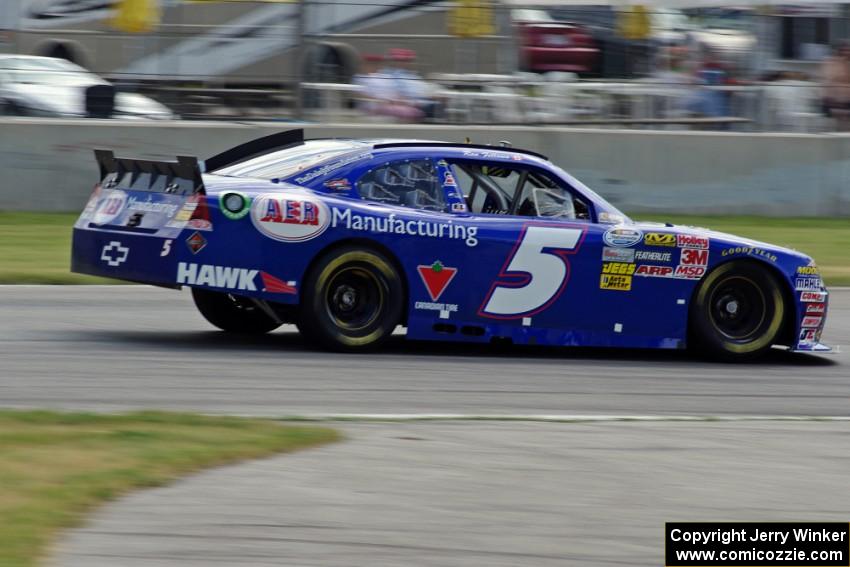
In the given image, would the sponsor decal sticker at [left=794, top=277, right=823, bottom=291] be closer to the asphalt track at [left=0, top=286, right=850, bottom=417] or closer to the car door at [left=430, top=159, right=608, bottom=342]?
the asphalt track at [left=0, top=286, right=850, bottom=417]

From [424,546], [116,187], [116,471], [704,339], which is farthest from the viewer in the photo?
[704,339]

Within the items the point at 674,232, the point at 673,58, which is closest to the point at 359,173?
the point at 674,232

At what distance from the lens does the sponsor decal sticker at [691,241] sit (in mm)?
9711

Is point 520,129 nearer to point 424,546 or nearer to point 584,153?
point 584,153

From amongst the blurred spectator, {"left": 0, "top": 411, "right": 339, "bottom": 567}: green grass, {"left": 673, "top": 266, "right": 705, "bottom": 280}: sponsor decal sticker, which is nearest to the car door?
{"left": 673, "top": 266, "right": 705, "bottom": 280}: sponsor decal sticker

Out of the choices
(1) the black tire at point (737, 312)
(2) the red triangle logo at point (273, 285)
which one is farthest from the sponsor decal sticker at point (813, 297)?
(2) the red triangle logo at point (273, 285)

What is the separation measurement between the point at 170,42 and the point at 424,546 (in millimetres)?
13974

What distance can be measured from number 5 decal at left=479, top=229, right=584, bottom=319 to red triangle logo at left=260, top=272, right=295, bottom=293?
1.30m

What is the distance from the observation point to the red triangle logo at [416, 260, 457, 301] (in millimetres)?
9266

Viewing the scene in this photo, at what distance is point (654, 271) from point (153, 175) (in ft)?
11.0

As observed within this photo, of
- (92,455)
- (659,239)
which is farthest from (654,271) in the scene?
(92,455)

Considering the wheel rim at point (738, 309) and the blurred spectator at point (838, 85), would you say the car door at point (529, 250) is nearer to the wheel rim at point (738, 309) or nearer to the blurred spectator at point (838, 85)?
the wheel rim at point (738, 309)

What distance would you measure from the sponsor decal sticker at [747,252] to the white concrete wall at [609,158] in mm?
8823

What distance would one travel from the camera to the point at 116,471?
5.79m
